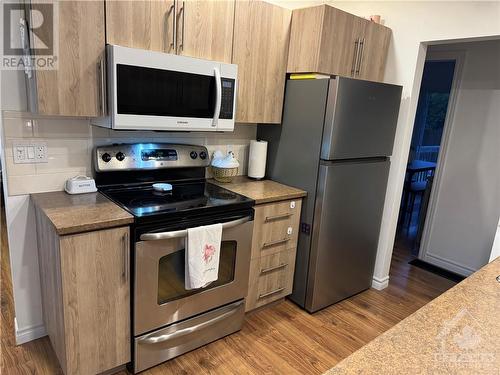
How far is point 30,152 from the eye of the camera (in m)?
1.90

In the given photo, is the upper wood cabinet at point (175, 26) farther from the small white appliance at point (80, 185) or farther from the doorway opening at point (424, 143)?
the doorway opening at point (424, 143)

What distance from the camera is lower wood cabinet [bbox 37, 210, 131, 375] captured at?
1.60 m

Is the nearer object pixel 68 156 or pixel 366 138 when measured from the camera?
pixel 68 156

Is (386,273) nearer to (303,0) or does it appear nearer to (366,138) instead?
(366,138)

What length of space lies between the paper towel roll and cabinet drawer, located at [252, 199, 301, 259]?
0.41 meters

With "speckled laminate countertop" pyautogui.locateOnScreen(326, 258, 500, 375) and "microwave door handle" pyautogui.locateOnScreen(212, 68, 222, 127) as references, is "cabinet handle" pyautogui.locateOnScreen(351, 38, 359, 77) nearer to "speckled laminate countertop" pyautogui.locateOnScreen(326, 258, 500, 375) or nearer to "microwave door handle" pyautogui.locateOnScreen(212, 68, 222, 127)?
"microwave door handle" pyautogui.locateOnScreen(212, 68, 222, 127)

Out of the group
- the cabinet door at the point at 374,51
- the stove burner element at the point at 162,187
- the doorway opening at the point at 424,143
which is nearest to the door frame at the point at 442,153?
the doorway opening at the point at 424,143

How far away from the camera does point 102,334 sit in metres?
1.76

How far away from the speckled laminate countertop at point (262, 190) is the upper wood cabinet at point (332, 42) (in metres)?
0.82

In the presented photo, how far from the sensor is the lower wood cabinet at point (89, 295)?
160cm

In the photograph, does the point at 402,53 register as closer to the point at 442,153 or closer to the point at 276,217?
the point at 442,153

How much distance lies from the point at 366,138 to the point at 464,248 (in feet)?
5.87

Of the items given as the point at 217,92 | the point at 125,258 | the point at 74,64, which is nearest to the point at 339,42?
the point at 217,92

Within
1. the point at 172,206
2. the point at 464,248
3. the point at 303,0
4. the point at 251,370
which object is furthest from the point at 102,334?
the point at 464,248
